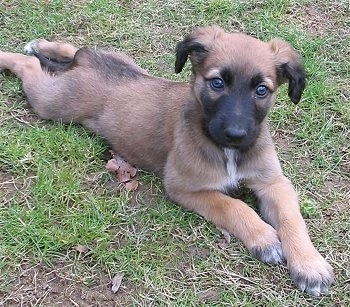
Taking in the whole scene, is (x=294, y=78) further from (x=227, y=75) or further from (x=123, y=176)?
(x=123, y=176)

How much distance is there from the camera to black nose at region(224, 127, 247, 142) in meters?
4.23

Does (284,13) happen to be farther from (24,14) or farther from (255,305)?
(255,305)

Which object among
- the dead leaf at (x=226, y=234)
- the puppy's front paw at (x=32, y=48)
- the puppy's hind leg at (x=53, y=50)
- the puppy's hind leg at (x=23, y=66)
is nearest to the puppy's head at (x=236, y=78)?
the dead leaf at (x=226, y=234)

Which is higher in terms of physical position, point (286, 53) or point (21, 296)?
point (286, 53)

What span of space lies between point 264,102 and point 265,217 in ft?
2.71

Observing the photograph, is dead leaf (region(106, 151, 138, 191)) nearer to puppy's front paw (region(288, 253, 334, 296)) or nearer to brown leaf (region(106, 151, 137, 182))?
brown leaf (region(106, 151, 137, 182))

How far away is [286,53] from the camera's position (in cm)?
462

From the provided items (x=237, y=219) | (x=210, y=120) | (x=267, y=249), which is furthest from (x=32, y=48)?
(x=267, y=249)

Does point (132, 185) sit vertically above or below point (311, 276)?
below

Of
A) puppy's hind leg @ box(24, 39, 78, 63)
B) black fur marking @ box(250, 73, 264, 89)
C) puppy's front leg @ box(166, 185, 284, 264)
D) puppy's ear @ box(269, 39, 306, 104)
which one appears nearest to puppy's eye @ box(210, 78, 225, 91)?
black fur marking @ box(250, 73, 264, 89)

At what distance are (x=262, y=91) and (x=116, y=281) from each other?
59.6 inches

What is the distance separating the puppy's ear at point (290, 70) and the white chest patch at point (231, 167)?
0.56 meters

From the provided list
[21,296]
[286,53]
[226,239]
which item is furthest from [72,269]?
[286,53]

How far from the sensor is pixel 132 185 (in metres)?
4.99
